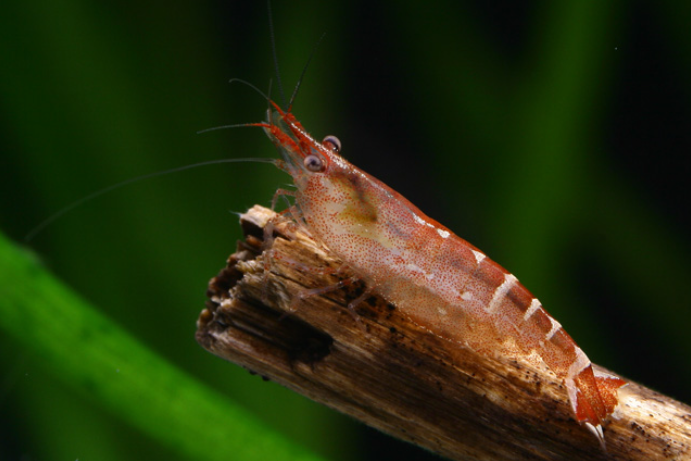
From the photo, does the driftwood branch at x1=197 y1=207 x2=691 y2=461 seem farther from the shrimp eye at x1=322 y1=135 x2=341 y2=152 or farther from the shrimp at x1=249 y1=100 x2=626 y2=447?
the shrimp eye at x1=322 y1=135 x2=341 y2=152

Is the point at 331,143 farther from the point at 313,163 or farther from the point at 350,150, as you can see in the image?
the point at 350,150

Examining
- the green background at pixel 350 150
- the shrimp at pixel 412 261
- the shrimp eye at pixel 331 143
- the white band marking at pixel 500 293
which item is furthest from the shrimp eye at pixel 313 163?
the green background at pixel 350 150

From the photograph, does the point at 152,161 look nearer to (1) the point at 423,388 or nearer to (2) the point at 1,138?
(2) the point at 1,138

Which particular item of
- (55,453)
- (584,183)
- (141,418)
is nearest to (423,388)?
(141,418)

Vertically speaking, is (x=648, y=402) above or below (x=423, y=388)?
above

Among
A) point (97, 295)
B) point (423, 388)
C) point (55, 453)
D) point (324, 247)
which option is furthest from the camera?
point (97, 295)

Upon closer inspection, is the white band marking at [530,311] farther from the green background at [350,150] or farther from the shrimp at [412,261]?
the green background at [350,150]

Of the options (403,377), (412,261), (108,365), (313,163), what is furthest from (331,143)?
(108,365)
